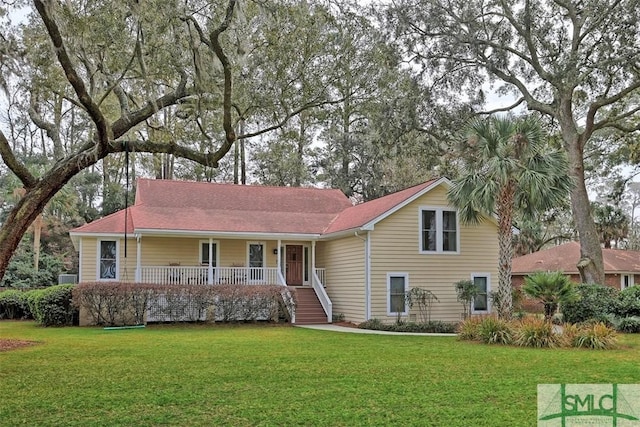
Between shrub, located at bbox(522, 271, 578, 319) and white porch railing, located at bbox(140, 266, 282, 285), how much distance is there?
886cm

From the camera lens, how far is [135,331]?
54.3 feet

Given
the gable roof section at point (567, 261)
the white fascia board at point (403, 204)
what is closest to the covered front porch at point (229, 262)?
the white fascia board at point (403, 204)

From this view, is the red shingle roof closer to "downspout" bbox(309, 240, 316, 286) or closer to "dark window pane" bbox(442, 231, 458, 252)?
"downspout" bbox(309, 240, 316, 286)

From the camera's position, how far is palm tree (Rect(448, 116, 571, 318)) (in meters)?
16.7

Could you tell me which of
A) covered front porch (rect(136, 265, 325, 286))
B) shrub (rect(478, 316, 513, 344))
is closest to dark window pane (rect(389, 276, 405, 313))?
covered front porch (rect(136, 265, 325, 286))

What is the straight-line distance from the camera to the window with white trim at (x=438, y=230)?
1981cm

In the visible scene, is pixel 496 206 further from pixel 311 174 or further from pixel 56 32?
pixel 311 174

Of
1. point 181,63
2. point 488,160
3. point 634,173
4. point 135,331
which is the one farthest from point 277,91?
point 634,173

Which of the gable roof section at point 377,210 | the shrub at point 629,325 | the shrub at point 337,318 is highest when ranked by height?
the gable roof section at point 377,210

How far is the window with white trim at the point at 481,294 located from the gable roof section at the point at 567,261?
8.55m

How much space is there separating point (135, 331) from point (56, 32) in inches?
378

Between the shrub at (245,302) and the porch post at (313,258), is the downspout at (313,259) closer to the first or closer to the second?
the porch post at (313,258)

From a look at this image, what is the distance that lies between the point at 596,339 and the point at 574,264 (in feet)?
54.8

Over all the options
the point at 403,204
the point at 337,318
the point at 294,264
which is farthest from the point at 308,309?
the point at 403,204
